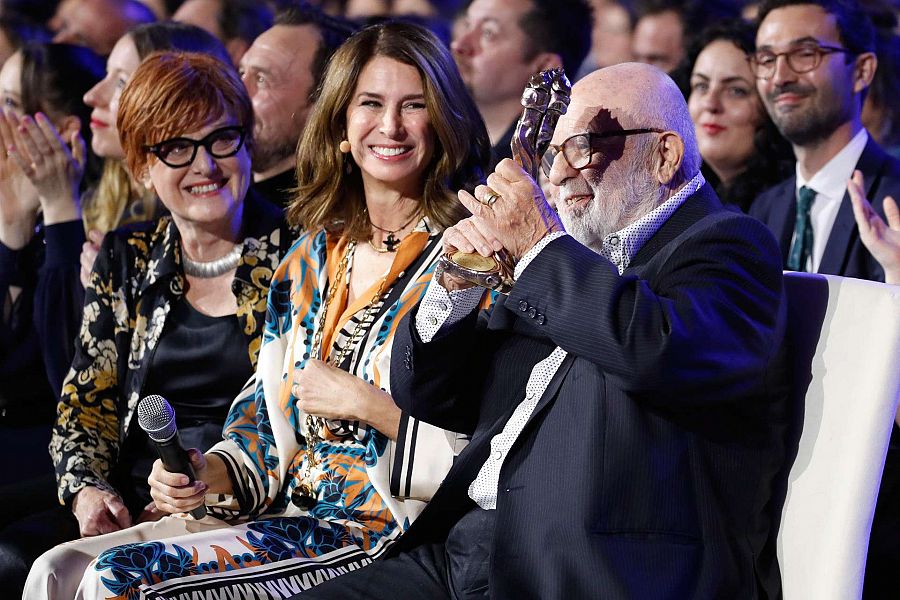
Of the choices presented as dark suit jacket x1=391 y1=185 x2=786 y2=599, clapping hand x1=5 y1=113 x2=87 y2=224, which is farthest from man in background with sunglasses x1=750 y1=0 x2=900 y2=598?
clapping hand x1=5 y1=113 x2=87 y2=224

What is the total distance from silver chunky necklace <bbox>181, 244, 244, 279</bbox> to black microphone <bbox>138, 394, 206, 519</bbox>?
0.74m

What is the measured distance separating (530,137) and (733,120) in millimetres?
2604

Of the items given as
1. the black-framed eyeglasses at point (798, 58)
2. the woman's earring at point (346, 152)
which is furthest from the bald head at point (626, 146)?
the black-framed eyeglasses at point (798, 58)

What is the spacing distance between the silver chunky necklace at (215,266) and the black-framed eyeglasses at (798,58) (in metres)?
2.00

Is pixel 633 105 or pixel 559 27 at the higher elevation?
pixel 559 27

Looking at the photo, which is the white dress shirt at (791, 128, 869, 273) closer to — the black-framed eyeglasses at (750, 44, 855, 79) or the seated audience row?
the seated audience row

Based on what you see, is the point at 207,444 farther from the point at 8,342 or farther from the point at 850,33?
the point at 850,33

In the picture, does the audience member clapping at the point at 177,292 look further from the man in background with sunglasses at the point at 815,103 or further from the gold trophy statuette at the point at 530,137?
the man in background with sunglasses at the point at 815,103

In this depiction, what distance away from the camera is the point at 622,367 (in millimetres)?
1656

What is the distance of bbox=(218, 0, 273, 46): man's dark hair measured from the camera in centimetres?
507

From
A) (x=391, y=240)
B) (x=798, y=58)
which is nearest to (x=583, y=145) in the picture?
(x=391, y=240)

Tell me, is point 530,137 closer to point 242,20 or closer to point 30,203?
point 30,203

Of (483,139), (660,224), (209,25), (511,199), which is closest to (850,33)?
(483,139)

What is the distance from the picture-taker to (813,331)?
190cm
